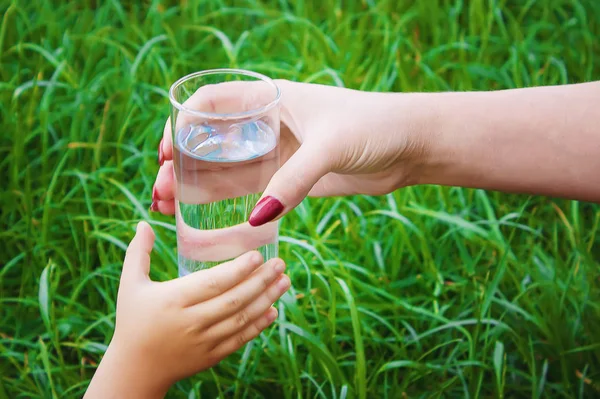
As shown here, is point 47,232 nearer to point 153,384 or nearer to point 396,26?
point 153,384

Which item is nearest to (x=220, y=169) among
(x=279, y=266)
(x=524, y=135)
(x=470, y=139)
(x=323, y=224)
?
(x=279, y=266)

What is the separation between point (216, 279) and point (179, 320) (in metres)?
0.12

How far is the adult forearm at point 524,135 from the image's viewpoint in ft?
6.50

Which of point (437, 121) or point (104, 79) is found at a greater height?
point (437, 121)

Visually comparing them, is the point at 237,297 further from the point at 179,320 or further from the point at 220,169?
the point at 220,169

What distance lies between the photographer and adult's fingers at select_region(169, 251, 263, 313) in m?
1.58

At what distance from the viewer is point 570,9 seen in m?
3.48

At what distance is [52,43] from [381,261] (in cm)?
156

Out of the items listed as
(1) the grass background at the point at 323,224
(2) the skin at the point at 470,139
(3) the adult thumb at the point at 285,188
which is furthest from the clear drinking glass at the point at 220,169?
(1) the grass background at the point at 323,224

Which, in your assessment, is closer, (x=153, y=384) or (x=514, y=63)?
(x=153, y=384)

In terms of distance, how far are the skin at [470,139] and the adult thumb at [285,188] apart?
0.22 meters

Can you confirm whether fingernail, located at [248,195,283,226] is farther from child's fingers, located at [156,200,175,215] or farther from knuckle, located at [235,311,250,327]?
child's fingers, located at [156,200,175,215]

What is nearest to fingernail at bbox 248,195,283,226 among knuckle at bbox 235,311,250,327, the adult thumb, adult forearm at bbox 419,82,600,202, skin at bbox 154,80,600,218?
the adult thumb

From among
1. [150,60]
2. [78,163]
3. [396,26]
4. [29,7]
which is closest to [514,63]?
[396,26]
